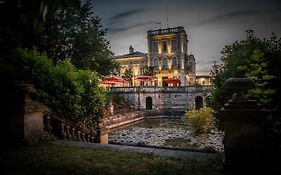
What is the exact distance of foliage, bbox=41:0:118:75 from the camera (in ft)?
63.8

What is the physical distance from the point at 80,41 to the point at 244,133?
61.5 ft

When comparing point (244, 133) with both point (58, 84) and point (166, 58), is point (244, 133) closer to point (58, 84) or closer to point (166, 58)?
point (58, 84)

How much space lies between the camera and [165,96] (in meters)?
42.3

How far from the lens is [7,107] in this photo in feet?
20.7

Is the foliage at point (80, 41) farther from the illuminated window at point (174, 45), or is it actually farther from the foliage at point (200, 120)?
the illuminated window at point (174, 45)

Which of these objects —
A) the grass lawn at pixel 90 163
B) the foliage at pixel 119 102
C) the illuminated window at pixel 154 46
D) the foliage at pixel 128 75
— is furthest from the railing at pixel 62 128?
the illuminated window at pixel 154 46

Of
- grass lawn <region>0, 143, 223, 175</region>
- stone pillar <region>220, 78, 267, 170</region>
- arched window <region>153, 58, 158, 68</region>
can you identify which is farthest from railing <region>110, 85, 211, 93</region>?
stone pillar <region>220, 78, 267, 170</region>

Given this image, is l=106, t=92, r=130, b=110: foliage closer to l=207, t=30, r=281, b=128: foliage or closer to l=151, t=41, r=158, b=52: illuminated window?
l=151, t=41, r=158, b=52: illuminated window

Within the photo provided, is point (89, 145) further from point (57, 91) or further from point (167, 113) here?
point (167, 113)

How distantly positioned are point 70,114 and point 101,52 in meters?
15.0

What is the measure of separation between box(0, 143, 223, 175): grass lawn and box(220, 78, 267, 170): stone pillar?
442 millimetres

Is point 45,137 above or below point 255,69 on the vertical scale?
below

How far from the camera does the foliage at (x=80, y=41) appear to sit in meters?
19.5

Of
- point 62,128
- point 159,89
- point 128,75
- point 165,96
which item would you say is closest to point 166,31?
point 128,75
